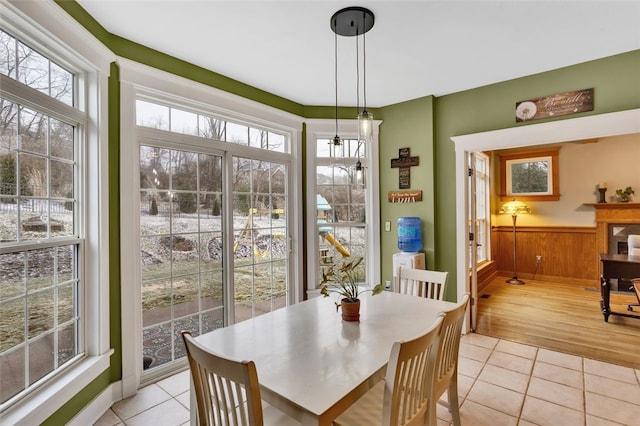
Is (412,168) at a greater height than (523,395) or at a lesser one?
greater

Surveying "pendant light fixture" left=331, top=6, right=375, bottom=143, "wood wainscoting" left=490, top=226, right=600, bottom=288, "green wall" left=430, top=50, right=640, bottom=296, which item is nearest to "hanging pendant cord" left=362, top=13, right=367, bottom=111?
"pendant light fixture" left=331, top=6, right=375, bottom=143

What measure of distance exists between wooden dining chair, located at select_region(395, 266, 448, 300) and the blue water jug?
34.9 inches

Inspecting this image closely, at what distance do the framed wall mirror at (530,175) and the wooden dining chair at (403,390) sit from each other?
5.86 m

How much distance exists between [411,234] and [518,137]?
4.81 ft

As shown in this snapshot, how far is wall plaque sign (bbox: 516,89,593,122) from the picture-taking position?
2855 millimetres

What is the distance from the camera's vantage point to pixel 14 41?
169 centimetres

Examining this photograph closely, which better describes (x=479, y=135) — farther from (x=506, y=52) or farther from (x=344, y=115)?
(x=344, y=115)

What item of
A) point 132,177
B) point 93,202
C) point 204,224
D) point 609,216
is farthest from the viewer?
point 609,216

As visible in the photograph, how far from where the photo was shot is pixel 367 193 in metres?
4.03

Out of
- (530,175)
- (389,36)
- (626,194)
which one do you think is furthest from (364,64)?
(626,194)

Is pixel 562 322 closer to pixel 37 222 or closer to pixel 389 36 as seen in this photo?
pixel 389 36

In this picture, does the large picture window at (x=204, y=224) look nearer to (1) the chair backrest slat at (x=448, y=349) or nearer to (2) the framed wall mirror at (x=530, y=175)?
(1) the chair backrest slat at (x=448, y=349)

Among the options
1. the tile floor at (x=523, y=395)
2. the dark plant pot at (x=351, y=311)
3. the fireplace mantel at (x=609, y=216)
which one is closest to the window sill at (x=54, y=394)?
the tile floor at (x=523, y=395)

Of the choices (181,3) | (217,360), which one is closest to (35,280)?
(217,360)
